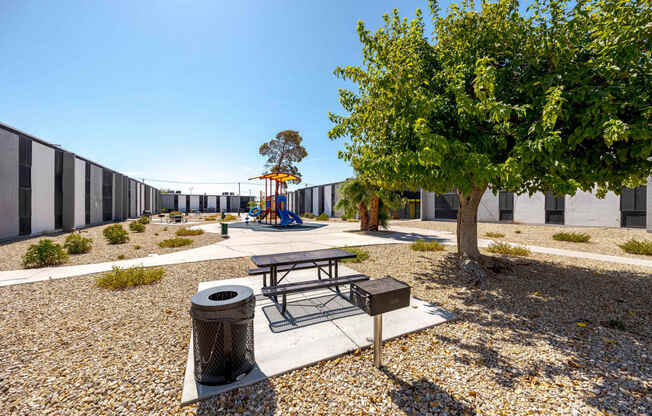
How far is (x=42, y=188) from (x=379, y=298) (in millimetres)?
21833

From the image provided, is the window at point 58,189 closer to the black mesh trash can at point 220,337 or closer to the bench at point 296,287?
the bench at point 296,287

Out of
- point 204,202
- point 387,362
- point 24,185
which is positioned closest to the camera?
point 387,362

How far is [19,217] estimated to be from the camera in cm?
1311

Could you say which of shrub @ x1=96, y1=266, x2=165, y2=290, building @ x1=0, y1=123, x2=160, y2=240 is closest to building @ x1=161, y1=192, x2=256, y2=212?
building @ x1=0, y1=123, x2=160, y2=240

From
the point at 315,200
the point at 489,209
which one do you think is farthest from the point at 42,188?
the point at 489,209

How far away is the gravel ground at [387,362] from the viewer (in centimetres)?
215

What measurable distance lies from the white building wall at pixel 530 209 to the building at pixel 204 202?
58.9m

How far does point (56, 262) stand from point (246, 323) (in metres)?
8.66

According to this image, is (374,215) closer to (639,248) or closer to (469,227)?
(469,227)

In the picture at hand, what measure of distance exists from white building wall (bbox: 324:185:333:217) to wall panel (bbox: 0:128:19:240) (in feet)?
106

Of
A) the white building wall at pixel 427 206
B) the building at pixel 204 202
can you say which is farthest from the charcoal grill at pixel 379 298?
the building at pixel 204 202

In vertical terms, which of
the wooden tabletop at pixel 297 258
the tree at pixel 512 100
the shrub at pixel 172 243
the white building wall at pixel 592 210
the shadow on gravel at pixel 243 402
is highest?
the tree at pixel 512 100

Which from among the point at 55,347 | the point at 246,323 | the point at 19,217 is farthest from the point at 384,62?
the point at 19,217

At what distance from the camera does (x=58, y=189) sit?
16562 millimetres
